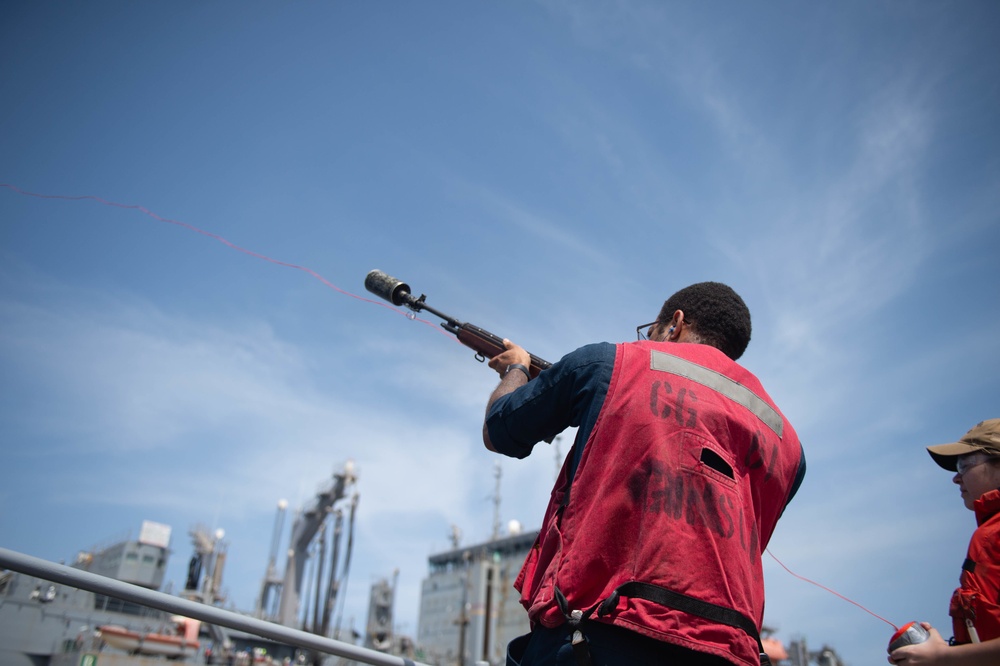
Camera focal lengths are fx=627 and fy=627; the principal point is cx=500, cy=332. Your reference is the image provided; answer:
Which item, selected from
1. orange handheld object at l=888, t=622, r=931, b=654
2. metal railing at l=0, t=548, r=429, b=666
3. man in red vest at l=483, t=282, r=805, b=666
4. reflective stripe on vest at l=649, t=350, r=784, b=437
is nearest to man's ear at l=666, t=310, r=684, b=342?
man in red vest at l=483, t=282, r=805, b=666

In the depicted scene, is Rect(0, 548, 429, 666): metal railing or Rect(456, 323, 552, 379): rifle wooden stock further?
Rect(456, 323, 552, 379): rifle wooden stock

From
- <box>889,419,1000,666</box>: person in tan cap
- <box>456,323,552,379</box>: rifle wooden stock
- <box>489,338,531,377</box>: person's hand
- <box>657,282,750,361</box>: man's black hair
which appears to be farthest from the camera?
<box>456,323,552,379</box>: rifle wooden stock

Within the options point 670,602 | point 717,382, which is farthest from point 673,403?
point 670,602

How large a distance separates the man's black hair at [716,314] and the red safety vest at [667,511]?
37 cm

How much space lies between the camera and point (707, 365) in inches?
82.9

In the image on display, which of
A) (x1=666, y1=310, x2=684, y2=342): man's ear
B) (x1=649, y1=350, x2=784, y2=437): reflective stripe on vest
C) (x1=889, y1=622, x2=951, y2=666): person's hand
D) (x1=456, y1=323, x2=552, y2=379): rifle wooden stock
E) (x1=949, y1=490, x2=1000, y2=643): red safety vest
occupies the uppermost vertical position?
(x1=456, y1=323, x2=552, y2=379): rifle wooden stock

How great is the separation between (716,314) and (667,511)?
3.37ft

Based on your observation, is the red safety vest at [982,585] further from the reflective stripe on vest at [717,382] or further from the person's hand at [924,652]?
the reflective stripe on vest at [717,382]

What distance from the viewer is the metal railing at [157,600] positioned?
6.45 ft

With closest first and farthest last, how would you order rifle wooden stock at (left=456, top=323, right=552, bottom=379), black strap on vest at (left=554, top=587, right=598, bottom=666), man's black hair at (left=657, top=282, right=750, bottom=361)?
black strap on vest at (left=554, top=587, right=598, bottom=666) → man's black hair at (left=657, top=282, right=750, bottom=361) → rifle wooden stock at (left=456, top=323, right=552, bottom=379)

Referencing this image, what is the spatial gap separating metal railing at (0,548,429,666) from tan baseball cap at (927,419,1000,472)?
2.62m

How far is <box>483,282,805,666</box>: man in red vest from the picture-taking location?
1598 mm

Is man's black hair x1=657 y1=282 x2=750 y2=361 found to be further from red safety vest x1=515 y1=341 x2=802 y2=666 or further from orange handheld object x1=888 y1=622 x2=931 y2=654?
orange handheld object x1=888 y1=622 x2=931 y2=654

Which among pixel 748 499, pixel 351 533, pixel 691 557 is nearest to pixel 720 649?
pixel 691 557
